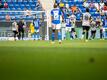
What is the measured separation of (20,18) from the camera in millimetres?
27750

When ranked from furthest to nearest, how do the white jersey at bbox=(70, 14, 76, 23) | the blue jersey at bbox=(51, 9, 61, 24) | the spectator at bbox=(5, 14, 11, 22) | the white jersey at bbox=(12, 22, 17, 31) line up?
the white jersey at bbox=(70, 14, 76, 23), the spectator at bbox=(5, 14, 11, 22), the white jersey at bbox=(12, 22, 17, 31), the blue jersey at bbox=(51, 9, 61, 24)

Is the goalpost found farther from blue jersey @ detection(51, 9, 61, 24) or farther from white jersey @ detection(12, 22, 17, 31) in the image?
blue jersey @ detection(51, 9, 61, 24)

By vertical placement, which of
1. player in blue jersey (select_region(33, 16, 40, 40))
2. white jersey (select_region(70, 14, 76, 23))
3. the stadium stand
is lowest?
player in blue jersey (select_region(33, 16, 40, 40))

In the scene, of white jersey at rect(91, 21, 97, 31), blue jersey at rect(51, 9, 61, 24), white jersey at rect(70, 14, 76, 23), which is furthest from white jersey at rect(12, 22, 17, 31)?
blue jersey at rect(51, 9, 61, 24)

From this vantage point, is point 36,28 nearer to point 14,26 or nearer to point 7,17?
point 14,26

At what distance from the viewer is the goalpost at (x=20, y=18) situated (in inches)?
1043

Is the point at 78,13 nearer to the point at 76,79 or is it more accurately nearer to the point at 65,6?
the point at 65,6

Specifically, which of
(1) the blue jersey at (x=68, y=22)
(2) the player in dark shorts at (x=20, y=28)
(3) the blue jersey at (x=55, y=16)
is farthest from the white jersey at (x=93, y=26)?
(3) the blue jersey at (x=55, y=16)

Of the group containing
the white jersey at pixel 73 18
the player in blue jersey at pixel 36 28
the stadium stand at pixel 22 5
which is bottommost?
the player in blue jersey at pixel 36 28

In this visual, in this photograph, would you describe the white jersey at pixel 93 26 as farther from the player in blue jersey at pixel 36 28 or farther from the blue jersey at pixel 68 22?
the player in blue jersey at pixel 36 28

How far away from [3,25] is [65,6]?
6.06 metres

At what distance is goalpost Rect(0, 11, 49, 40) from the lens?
86.9 feet

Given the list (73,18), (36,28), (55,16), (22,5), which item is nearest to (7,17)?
(36,28)

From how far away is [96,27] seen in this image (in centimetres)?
2736
